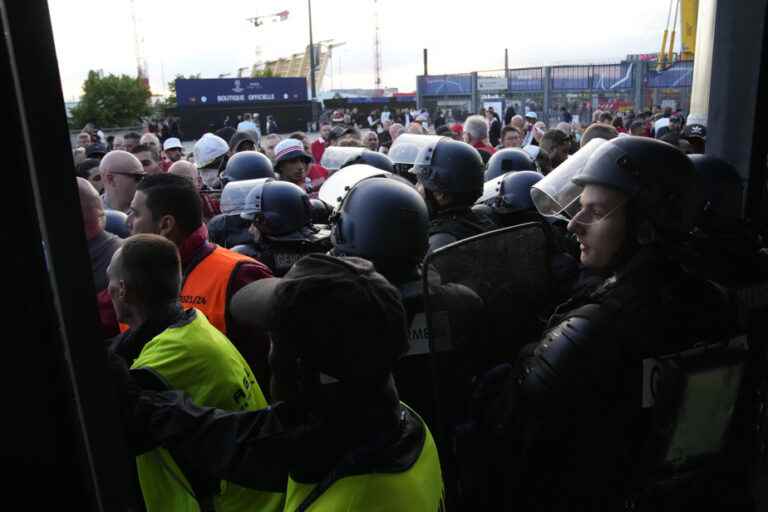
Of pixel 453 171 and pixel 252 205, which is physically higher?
pixel 453 171

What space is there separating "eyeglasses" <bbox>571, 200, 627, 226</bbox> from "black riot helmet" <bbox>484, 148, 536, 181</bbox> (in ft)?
10.2

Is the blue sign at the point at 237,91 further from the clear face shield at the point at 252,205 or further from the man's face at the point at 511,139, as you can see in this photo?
the clear face shield at the point at 252,205

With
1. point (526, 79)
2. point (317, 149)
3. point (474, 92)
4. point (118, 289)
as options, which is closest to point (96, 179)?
point (317, 149)

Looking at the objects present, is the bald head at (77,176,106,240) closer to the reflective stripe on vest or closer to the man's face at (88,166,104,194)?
the reflective stripe on vest

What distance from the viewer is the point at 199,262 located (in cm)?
307

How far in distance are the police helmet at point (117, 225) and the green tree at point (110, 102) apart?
32107mm

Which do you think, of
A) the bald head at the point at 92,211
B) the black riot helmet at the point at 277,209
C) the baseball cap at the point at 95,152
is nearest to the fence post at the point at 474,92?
the baseball cap at the point at 95,152

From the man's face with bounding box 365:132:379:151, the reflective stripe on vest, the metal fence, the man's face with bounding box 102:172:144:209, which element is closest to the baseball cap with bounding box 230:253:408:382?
the reflective stripe on vest

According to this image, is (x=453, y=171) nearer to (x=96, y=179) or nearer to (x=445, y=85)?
(x=96, y=179)

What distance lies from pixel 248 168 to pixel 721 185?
3910mm

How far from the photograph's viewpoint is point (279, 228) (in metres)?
3.92

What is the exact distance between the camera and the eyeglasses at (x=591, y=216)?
7.11 feet

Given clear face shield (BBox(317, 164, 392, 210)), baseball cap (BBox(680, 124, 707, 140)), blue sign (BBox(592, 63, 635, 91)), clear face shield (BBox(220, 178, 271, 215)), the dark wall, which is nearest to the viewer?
clear face shield (BBox(317, 164, 392, 210))

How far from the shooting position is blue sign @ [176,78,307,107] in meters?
29.8
